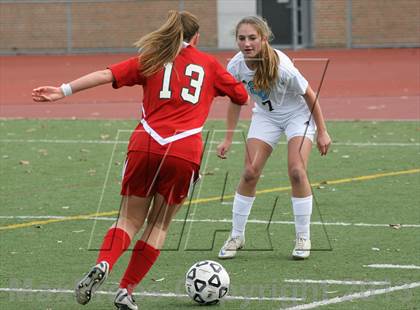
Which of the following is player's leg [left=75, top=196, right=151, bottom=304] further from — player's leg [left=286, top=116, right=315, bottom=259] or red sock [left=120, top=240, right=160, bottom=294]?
player's leg [left=286, top=116, right=315, bottom=259]

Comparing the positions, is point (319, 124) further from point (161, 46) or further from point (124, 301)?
point (124, 301)

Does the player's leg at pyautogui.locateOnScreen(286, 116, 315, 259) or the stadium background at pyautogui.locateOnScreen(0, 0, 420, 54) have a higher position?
the player's leg at pyautogui.locateOnScreen(286, 116, 315, 259)

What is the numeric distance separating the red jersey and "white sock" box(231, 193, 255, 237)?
6.98 feet

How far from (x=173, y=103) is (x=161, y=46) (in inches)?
15.1

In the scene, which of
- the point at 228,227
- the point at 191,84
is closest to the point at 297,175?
the point at 228,227

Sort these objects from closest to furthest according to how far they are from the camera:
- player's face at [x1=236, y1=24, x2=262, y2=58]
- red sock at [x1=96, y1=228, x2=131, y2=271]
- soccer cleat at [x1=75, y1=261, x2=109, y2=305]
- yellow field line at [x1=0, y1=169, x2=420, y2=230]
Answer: soccer cleat at [x1=75, y1=261, x2=109, y2=305]
red sock at [x1=96, y1=228, x2=131, y2=271]
player's face at [x1=236, y1=24, x2=262, y2=58]
yellow field line at [x1=0, y1=169, x2=420, y2=230]

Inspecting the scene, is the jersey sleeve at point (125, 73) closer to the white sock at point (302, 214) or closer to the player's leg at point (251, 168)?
the player's leg at point (251, 168)

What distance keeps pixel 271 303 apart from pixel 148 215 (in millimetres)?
1041

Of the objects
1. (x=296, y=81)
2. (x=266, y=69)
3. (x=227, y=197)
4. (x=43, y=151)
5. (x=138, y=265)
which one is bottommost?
(x=43, y=151)

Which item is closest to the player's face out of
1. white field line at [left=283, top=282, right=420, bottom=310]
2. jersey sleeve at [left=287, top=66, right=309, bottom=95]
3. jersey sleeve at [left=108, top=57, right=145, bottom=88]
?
jersey sleeve at [left=287, top=66, right=309, bottom=95]

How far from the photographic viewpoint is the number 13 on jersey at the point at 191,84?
23.7 feet

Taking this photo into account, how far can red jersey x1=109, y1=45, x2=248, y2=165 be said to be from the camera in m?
7.22

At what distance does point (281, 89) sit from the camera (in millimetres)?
9109

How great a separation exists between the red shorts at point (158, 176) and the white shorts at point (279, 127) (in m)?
2.05
